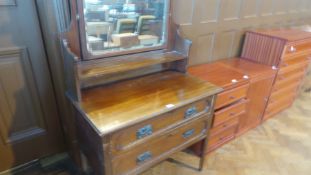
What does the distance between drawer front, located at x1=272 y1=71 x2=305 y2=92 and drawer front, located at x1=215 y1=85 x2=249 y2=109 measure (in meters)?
0.60

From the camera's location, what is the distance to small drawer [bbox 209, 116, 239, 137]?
172cm

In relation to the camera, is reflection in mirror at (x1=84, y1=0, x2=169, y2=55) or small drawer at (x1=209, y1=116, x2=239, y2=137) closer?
reflection in mirror at (x1=84, y1=0, x2=169, y2=55)

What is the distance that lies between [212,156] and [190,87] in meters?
0.81

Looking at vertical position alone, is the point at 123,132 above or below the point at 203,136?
above

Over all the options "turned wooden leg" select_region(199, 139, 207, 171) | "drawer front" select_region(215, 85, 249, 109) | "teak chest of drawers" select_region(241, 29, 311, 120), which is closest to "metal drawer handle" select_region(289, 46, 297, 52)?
"teak chest of drawers" select_region(241, 29, 311, 120)

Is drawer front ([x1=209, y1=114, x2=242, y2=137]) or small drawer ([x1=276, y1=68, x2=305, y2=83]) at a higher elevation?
small drawer ([x1=276, y1=68, x2=305, y2=83])

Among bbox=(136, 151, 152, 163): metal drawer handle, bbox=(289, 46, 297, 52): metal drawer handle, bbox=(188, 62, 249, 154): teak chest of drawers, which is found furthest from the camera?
bbox=(289, 46, 297, 52): metal drawer handle

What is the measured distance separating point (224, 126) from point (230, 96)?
284 mm

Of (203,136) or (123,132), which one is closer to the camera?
(123,132)

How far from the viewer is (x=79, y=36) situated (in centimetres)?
111

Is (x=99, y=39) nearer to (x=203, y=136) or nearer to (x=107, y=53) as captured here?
(x=107, y=53)

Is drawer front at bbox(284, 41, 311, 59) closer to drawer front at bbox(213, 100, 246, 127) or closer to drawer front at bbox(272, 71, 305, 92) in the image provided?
drawer front at bbox(272, 71, 305, 92)

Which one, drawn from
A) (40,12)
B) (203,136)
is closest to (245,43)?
(203,136)

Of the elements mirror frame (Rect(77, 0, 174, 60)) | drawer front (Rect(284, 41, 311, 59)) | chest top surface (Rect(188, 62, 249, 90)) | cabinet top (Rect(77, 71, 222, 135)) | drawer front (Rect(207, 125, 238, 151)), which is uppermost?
mirror frame (Rect(77, 0, 174, 60))
